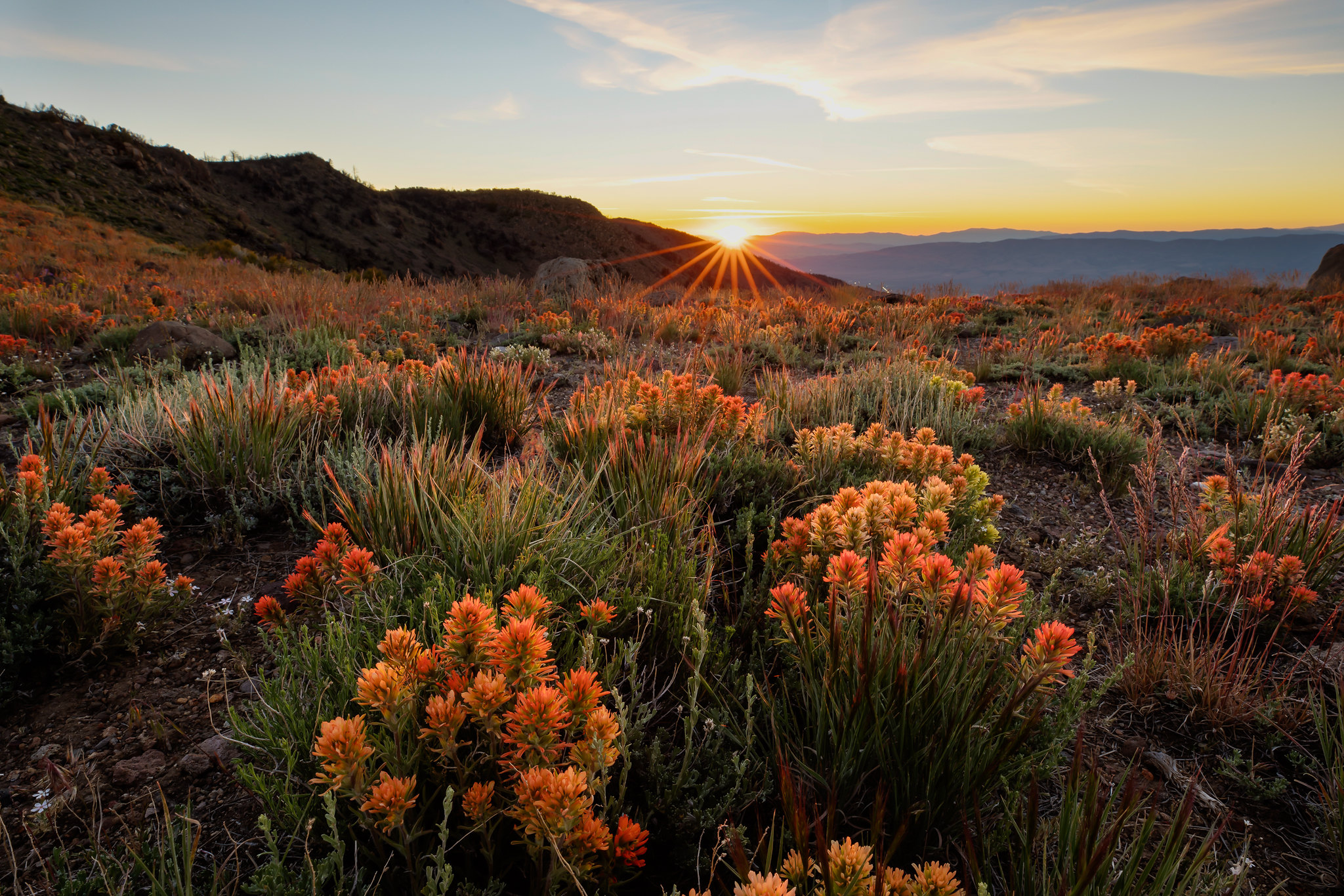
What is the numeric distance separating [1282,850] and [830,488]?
1.77 meters

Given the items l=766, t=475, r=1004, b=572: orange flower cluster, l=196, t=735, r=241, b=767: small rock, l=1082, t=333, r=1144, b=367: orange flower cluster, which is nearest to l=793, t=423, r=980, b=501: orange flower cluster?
l=766, t=475, r=1004, b=572: orange flower cluster

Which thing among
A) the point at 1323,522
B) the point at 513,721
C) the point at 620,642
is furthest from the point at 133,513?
the point at 1323,522

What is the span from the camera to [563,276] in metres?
16.1

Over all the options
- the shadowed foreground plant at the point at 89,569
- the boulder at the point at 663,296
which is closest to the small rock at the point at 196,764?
the shadowed foreground plant at the point at 89,569

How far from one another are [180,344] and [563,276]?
35.8 feet

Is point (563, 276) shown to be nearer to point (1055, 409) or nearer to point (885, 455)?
point (1055, 409)

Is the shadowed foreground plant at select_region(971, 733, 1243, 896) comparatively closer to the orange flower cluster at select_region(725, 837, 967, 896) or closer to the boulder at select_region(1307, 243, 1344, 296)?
the orange flower cluster at select_region(725, 837, 967, 896)

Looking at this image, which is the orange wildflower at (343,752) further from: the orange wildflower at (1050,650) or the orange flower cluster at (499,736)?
the orange wildflower at (1050,650)

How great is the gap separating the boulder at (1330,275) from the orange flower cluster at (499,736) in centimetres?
2019

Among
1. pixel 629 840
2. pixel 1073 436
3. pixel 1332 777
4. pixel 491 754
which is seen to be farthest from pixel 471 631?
pixel 1073 436

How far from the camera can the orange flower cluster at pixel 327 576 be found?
165 centimetres

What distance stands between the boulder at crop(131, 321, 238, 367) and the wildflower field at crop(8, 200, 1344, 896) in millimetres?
1844

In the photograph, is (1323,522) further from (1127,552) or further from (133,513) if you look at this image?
(133,513)

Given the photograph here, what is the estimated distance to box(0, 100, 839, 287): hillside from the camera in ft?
85.8
